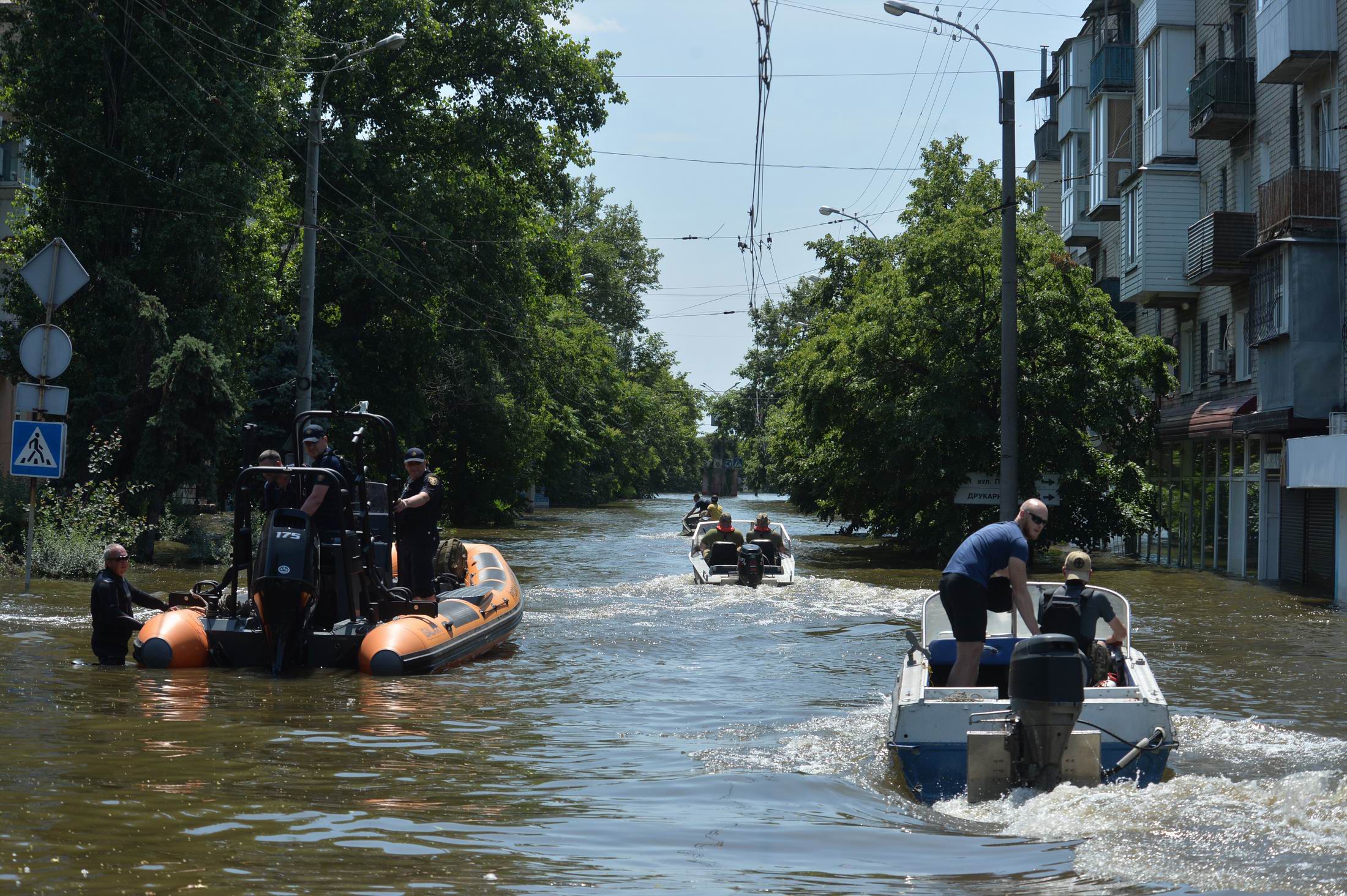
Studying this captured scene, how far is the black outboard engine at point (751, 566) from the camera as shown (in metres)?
23.5

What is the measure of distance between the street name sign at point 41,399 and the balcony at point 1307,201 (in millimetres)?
20442

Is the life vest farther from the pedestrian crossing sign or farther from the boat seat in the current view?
the boat seat

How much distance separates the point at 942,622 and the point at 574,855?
5.15 meters

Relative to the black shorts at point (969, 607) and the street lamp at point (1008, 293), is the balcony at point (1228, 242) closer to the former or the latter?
the street lamp at point (1008, 293)

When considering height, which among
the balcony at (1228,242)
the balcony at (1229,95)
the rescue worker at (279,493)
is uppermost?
the balcony at (1229,95)

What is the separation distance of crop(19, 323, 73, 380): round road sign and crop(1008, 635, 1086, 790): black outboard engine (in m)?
12.5

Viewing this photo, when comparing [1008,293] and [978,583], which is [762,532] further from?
[978,583]

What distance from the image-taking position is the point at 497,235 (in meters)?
40.2

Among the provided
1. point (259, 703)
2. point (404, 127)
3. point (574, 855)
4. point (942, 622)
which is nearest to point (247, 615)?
point (259, 703)

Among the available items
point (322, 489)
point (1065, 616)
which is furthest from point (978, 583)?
point (322, 489)

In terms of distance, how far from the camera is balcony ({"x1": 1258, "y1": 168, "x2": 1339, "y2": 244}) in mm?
25141

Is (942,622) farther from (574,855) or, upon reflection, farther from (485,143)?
(485,143)

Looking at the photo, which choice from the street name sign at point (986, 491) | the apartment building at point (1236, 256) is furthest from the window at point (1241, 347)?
the street name sign at point (986, 491)

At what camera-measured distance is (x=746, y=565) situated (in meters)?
23.6
